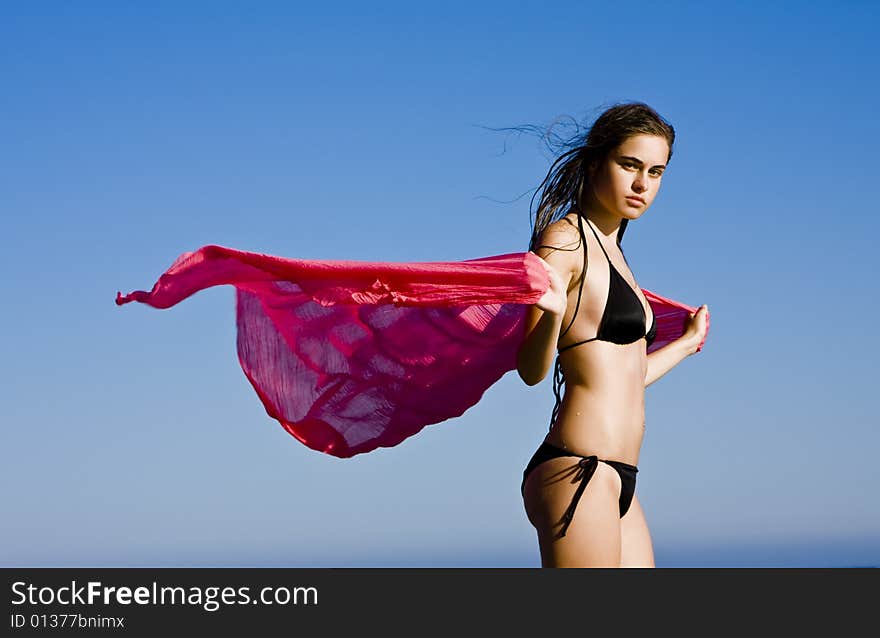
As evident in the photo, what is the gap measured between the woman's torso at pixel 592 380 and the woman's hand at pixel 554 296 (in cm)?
22

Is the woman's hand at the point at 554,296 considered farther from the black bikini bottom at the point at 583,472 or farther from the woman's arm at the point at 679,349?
the woman's arm at the point at 679,349

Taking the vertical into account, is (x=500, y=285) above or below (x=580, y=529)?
above

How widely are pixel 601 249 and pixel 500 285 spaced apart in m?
0.67

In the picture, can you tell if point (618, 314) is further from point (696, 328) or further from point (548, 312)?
point (696, 328)

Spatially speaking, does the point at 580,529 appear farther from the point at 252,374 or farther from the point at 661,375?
the point at 252,374

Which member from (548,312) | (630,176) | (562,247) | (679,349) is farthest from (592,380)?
(679,349)

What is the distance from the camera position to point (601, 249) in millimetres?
5051

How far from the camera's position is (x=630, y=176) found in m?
5.14

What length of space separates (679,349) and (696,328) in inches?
12.2

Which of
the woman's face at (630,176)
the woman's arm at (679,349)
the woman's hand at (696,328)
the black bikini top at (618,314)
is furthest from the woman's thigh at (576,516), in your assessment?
the woman's hand at (696,328)

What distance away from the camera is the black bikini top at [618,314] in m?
4.88

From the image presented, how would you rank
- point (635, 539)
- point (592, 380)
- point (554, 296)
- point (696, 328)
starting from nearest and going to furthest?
point (554, 296)
point (592, 380)
point (635, 539)
point (696, 328)

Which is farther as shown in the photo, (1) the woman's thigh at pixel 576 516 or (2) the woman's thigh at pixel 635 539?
(2) the woman's thigh at pixel 635 539

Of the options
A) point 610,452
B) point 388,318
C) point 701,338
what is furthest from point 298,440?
point 701,338
